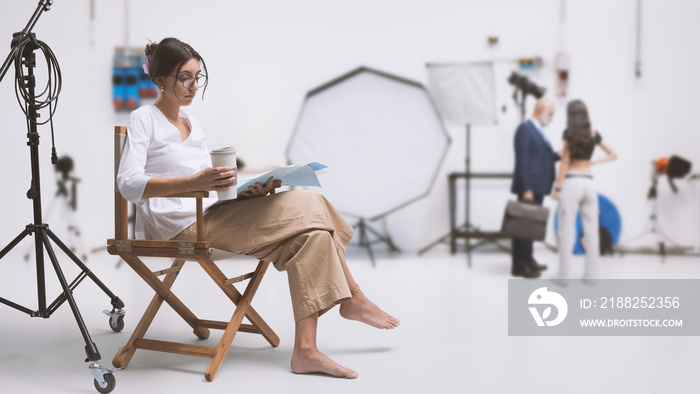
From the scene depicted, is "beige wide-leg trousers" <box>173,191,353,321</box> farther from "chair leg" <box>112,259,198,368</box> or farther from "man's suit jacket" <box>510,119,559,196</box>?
"man's suit jacket" <box>510,119,559,196</box>

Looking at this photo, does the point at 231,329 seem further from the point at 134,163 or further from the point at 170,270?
the point at 134,163

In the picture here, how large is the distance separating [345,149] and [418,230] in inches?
43.5

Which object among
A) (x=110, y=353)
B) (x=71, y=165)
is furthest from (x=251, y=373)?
(x=71, y=165)

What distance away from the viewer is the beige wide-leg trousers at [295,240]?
6.05 ft

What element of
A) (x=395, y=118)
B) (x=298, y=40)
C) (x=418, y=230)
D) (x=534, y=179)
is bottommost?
(x=418, y=230)

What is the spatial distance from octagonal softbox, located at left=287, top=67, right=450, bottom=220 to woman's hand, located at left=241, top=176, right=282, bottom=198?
9.77ft

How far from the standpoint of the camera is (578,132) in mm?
3658

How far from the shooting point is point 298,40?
5430 millimetres

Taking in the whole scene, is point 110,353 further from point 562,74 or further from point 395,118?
point 562,74

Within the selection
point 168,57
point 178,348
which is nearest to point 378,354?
point 178,348

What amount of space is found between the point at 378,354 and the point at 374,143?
3.03m

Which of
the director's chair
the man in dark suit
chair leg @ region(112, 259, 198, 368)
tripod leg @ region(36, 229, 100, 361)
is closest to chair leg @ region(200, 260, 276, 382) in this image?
the director's chair

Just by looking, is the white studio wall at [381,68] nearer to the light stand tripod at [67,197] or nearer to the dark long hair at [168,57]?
the light stand tripod at [67,197]

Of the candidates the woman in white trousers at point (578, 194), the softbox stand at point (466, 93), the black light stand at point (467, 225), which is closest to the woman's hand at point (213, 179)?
the woman in white trousers at point (578, 194)
